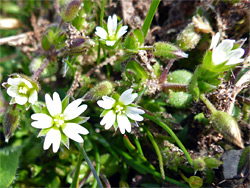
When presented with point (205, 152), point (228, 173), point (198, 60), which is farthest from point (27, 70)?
point (228, 173)

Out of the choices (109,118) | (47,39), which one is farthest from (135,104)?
(47,39)

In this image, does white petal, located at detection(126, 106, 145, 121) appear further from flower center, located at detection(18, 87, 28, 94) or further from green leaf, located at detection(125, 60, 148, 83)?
flower center, located at detection(18, 87, 28, 94)

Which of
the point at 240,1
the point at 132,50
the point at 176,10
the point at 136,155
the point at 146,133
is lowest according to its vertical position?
the point at 136,155

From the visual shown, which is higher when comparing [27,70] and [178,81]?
[178,81]

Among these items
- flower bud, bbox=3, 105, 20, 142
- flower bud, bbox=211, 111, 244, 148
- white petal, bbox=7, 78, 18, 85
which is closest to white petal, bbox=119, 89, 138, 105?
flower bud, bbox=211, 111, 244, 148

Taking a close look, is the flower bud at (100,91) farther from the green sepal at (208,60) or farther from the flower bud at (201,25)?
the flower bud at (201,25)

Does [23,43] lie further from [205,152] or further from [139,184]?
[205,152]

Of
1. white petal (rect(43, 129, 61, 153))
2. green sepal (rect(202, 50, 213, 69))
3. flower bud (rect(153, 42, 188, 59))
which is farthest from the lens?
flower bud (rect(153, 42, 188, 59))

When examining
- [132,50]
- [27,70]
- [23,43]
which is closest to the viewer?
[132,50]
